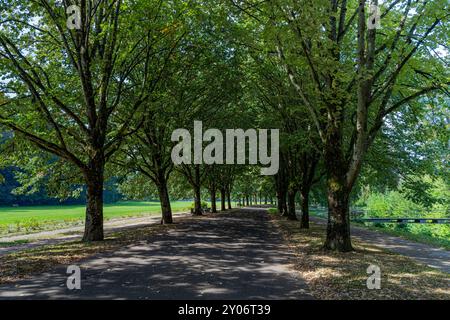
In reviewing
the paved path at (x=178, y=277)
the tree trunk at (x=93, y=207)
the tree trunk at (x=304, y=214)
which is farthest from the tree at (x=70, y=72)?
the tree trunk at (x=304, y=214)

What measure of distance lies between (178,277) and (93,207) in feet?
26.7

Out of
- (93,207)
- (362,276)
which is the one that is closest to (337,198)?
(362,276)

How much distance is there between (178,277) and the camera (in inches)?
A: 343

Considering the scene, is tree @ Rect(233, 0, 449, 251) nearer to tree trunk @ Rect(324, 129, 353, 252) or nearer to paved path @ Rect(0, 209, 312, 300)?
tree trunk @ Rect(324, 129, 353, 252)

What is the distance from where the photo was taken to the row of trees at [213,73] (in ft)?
37.7

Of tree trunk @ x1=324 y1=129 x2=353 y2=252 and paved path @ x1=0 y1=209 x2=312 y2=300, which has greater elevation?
tree trunk @ x1=324 y1=129 x2=353 y2=252

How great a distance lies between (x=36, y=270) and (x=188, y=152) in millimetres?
19391

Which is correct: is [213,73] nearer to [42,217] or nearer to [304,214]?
[304,214]

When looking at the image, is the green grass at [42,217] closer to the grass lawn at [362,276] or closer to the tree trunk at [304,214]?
the tree trunk at [304,214]

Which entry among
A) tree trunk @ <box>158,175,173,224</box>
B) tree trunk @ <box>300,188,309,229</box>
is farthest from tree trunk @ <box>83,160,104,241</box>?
tree trunk @ <box>300,188,309,229</box>

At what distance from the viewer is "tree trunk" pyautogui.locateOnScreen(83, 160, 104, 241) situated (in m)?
15.5

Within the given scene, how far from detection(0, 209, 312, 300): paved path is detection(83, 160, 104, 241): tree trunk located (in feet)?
8.87

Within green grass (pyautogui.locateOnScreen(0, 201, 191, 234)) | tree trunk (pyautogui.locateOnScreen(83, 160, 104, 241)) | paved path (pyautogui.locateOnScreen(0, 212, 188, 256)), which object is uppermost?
tree trunk (pyautogui.locateOnScreen(83, 160, 104, 241))
